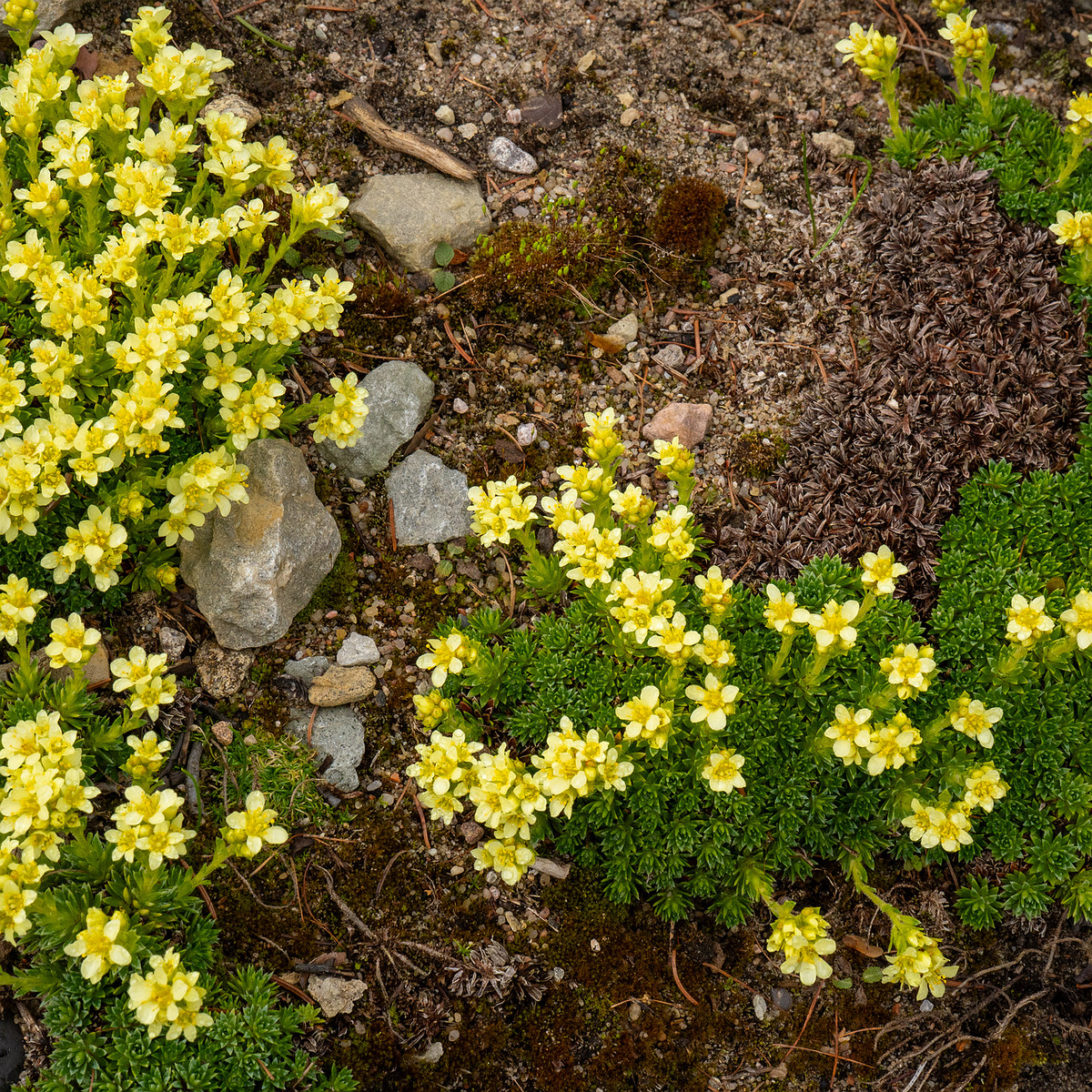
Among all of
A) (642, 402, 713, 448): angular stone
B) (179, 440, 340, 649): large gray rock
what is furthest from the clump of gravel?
(179, 440, 340, 649): large gray rock

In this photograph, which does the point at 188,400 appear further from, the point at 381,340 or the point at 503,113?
the point at 503,113

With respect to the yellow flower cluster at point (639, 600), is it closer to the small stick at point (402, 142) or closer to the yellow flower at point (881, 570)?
the yellow flower at point (881, 570)

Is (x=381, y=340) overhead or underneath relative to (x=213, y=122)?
underneath

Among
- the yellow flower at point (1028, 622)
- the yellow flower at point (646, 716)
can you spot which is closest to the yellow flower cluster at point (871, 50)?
the yellow flower at point (1028, 622)

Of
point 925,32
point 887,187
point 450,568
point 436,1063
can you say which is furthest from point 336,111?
point 436,1063

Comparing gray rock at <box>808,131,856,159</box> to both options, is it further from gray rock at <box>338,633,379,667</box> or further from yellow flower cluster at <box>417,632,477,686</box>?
gray rock at <box>338,633,379,667</box>

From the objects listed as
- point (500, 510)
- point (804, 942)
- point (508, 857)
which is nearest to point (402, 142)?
point (500, 510)
